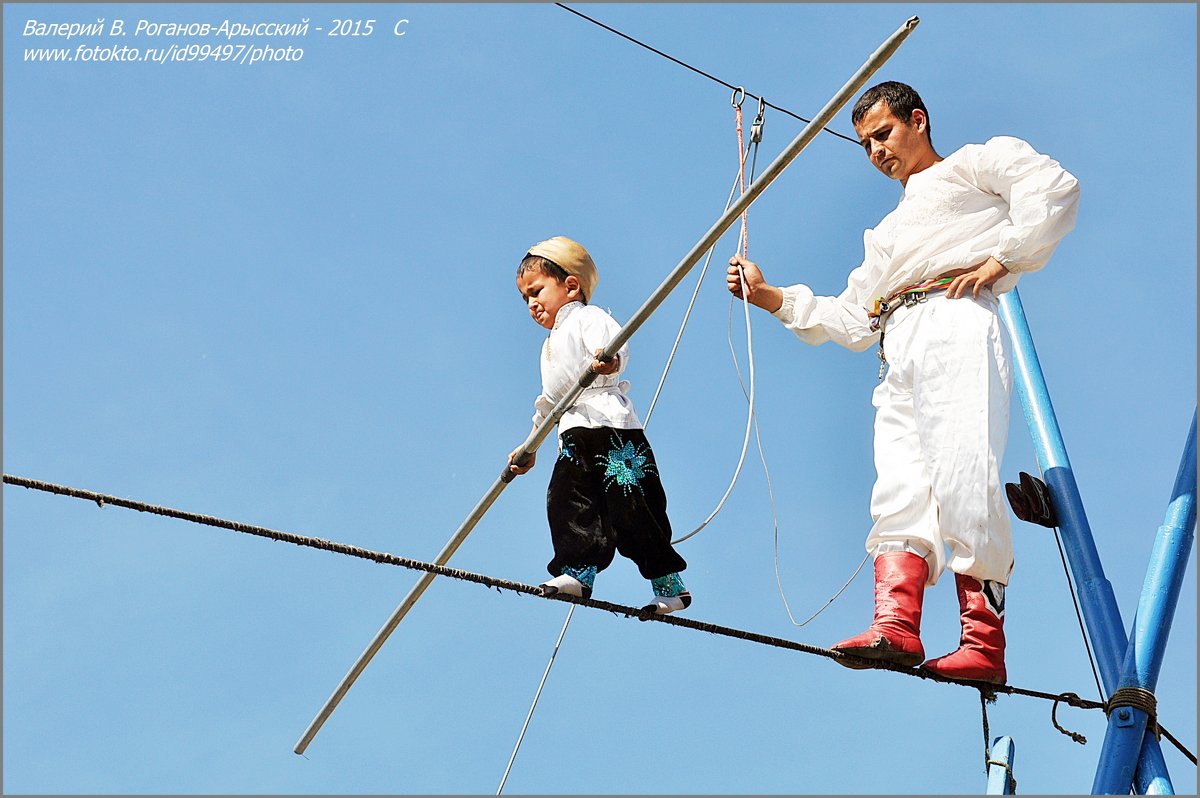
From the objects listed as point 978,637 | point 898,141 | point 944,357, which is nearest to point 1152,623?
point 978,637

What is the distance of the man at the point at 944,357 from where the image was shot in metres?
5.52

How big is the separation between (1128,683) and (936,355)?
121cm

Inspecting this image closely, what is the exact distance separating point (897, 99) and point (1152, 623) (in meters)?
1.90

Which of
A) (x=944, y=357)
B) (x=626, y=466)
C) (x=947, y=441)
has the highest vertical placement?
(x=944, y=357)

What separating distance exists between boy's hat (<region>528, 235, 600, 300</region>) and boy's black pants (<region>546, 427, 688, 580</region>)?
2.03 ft

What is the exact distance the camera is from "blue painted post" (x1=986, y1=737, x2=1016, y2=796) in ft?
17.8

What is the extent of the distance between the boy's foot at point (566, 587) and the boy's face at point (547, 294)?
1.03m

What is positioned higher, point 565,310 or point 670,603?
point 565,310

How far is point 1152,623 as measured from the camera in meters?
5.99

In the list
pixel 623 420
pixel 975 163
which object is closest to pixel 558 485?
pixel 623 420

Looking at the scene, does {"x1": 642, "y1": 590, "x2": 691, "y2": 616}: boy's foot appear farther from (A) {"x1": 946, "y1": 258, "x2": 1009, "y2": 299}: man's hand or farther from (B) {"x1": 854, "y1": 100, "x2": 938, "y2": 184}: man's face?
(B) {"x1": 854, "y1": 100, "x2": 938, "y2": 184}: man's face

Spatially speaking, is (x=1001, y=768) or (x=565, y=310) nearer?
(x=1001, y=768)

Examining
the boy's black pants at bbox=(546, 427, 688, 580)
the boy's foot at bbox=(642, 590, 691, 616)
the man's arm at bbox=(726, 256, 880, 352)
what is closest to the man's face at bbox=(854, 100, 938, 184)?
the man's arm at bbox=(726, 256, 880, 352)

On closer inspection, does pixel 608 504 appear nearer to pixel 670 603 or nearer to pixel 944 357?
pixel 670 603
